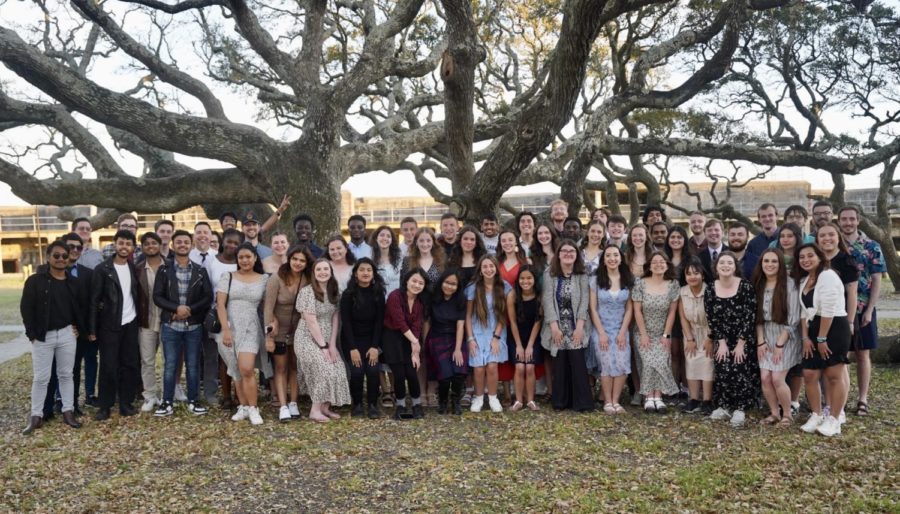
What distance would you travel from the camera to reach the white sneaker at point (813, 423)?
5.60 meters

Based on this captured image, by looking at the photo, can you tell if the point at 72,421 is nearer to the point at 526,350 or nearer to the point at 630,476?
the point at 526,350

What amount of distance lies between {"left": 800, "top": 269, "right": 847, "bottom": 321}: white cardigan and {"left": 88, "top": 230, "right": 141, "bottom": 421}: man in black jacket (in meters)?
6.01

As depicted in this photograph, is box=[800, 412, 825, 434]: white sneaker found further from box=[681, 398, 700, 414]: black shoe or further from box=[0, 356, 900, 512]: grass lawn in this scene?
box=[681, 398, 700, 414]: black shoe

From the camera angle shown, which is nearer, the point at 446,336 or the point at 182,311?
the point at 182,311

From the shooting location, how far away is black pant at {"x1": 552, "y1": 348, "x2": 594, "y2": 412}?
6.48 meters

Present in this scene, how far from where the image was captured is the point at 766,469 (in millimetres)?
4730

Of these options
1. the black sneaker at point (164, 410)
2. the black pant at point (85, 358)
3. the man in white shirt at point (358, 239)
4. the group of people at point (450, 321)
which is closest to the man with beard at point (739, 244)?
the group of people at point (450, 321)

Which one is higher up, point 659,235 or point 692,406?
point 659,235

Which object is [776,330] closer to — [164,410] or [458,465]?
[458,465]

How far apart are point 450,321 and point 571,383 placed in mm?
1300

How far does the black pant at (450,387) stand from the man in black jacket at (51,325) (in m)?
3.29

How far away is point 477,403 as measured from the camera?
21.7ft

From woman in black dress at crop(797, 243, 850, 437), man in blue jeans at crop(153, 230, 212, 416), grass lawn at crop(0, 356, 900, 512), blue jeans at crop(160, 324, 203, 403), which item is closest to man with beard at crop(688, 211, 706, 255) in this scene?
woman in black dress at crop(797, 243, 850, 437)

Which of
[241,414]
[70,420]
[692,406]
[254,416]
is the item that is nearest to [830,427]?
[692,406]
